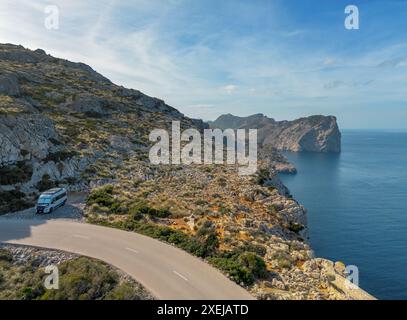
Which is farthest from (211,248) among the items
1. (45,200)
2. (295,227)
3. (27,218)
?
(27,218)

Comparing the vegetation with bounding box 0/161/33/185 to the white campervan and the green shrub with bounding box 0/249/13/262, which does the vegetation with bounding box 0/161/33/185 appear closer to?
the white campervan

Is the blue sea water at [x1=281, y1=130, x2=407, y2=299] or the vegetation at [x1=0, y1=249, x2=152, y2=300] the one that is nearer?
the vegetation at [x1=0, y1=249, x2=152, y2=300]

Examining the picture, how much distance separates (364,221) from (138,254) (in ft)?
234

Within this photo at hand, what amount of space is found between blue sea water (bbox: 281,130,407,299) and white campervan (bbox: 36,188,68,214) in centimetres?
4725

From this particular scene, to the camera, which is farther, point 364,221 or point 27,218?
point 364,221

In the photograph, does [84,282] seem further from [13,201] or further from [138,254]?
[13,201]

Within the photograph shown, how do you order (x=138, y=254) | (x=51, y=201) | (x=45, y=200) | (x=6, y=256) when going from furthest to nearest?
(x=51, y=201)
(x=45, y=200)
(x=138, y=254)
(x=6, y=256)

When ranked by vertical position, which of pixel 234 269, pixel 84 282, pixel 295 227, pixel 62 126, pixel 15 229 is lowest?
pixel 295 227

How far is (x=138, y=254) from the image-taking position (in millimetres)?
26406

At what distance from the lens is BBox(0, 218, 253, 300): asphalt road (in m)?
21.5

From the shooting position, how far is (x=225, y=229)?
1312 inches

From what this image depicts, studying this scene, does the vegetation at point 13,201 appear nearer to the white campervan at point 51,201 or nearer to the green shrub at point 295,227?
the white campervan at point 51,201

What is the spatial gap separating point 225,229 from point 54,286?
17272mm

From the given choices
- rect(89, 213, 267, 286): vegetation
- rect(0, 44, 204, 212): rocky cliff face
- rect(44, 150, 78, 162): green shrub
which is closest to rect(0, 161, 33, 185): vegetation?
rect(0, 44, 204, 212): rocky cliff face
